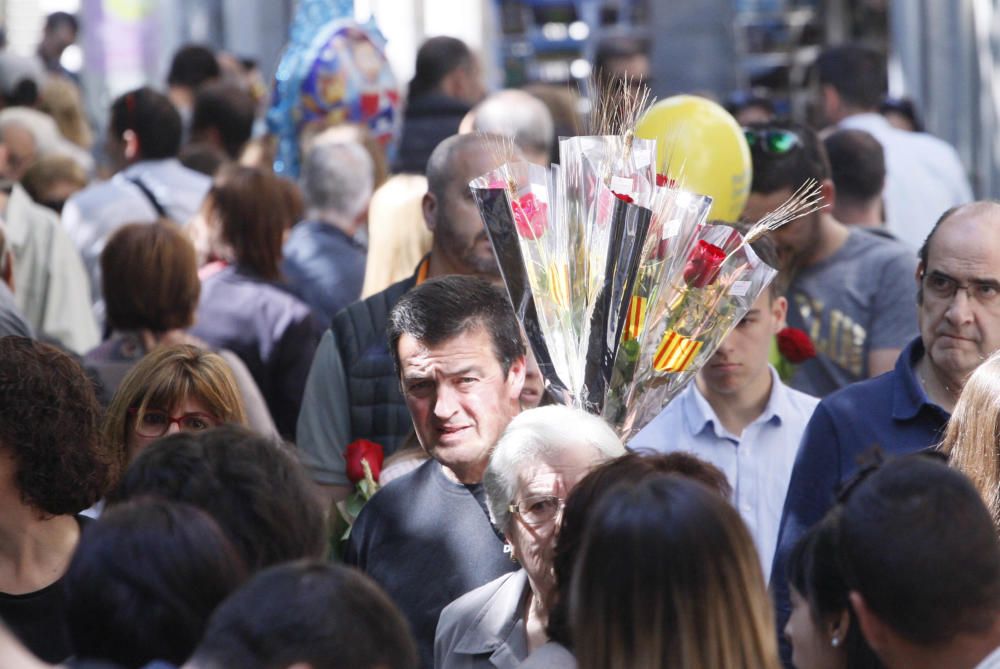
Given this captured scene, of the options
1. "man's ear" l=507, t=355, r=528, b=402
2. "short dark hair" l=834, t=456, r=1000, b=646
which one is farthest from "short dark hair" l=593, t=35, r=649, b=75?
"short dark hair" l=834, t=456, r=1000, b=646

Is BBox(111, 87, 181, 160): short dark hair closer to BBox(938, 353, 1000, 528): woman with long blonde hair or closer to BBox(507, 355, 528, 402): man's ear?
BBox(507, 355, 528, 402): man's ear

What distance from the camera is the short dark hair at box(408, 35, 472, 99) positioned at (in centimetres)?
876

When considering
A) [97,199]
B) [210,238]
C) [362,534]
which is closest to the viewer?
[362,534]

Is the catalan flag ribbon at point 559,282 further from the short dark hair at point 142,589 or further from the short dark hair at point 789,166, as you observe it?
the short dark hair at point 789,166

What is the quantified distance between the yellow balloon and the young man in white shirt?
0.72m

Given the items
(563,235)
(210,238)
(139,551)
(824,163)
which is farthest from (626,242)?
(210,238)

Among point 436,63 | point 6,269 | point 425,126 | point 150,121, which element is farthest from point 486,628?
point 436,63

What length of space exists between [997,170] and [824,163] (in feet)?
18.4

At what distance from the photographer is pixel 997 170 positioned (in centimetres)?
1097

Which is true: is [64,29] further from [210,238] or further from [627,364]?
[627,364]

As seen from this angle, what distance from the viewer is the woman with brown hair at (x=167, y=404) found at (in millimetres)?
4230

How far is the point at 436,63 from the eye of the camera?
8.75m

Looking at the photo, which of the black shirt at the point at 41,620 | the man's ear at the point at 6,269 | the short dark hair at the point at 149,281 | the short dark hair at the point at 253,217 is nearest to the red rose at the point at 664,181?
the black shirt at the point at 41,620

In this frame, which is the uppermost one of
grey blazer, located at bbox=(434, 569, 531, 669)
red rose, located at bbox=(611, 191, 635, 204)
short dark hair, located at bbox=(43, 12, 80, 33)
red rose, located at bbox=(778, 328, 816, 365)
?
short dark hair, located at bbox=(43, 12, 80, 33)
